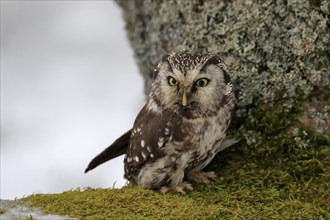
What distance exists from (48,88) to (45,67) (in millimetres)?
225

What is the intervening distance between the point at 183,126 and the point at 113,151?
2.13 feet

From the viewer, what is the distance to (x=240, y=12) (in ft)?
11.7

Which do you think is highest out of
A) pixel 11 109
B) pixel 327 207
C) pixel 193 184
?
pixel 11 109

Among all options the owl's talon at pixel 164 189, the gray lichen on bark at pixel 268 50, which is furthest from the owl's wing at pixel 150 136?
the gray lichen on bark at pixel 268 50

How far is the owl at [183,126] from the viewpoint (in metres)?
3.37

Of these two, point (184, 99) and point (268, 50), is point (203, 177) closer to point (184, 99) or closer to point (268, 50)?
point (184, 99)

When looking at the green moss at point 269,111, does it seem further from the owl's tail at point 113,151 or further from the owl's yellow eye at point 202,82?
the owl's tail at point 113,151

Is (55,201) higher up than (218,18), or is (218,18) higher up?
(218,18)

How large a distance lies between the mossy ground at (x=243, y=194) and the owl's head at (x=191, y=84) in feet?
1.12

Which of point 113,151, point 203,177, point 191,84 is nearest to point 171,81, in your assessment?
point 191,84

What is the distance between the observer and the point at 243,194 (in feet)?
10.6

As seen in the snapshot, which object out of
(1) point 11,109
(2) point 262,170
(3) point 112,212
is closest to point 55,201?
(3) point 112,212

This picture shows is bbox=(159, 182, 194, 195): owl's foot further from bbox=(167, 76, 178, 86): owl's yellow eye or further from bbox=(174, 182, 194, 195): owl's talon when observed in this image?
bbox=(167, 76, 178, 86): owl's yellow eye

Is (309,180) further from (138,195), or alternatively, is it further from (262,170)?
(138,195)
